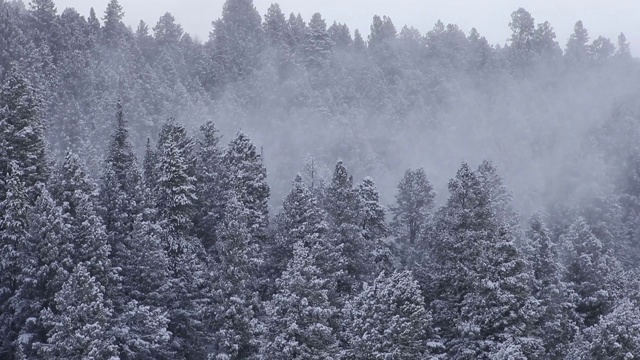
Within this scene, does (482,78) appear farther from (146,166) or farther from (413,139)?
(146,166)

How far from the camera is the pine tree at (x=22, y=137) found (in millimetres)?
41472

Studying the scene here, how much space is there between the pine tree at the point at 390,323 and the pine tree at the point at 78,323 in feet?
44.4

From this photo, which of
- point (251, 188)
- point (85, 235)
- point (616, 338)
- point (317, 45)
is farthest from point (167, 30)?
point (616, 338)

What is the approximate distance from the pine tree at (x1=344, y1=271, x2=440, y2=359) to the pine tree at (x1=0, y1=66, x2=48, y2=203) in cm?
2160

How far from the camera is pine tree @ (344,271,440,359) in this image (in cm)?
3650

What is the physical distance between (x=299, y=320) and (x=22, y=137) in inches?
856

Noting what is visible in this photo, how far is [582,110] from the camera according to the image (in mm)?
135625

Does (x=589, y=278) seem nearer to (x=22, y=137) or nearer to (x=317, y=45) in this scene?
(x=22, y=137)

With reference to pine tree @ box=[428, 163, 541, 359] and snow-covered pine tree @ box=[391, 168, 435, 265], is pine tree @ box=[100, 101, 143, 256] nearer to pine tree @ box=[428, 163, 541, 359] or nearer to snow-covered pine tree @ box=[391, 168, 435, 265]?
pine tree @ box=[428, 163, 541, 359]

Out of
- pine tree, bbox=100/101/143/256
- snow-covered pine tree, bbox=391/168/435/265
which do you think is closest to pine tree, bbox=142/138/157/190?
pine tree, bbox=100/101/143/256

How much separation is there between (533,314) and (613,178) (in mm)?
80351

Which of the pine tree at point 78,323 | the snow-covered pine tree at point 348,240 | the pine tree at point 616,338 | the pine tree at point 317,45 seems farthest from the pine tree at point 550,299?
the pine tree at point 317,45

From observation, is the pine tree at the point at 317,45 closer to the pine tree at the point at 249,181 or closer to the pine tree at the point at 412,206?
the pine tree at the point at 412,206

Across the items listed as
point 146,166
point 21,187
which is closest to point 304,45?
point 146,166
